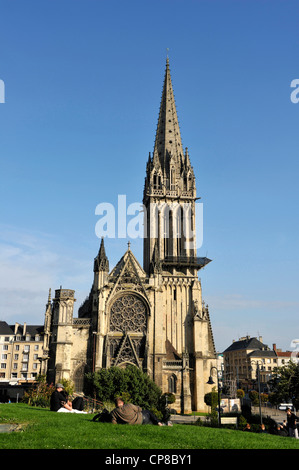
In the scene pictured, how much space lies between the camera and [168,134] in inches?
2603

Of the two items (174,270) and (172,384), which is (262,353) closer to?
(174,270)

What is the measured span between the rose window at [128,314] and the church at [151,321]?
0.11m

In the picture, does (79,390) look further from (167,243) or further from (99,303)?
(167,243)

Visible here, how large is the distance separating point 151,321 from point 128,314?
2.75 m

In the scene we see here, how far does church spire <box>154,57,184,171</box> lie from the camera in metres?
64.3

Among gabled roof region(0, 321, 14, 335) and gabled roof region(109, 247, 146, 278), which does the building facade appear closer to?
gabled roof region(0, 321, 14, 335)

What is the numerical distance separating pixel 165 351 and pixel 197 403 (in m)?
6.51

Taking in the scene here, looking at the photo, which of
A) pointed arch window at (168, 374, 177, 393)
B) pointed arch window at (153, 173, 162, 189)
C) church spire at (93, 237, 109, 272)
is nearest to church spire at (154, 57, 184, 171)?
pointed arch window at (153, 173, 162, 189)

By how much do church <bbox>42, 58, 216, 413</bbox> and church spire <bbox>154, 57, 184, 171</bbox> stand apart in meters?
7.46

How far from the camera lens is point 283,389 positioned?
37.9 metres

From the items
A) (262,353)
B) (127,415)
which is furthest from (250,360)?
(127,415)

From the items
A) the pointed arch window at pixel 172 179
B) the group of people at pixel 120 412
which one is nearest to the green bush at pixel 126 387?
the group of people at pixel 120 412

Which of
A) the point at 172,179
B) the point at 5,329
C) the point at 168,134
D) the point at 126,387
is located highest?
the point at 168,134

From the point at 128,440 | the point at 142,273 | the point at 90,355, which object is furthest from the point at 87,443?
the point at 142,273
